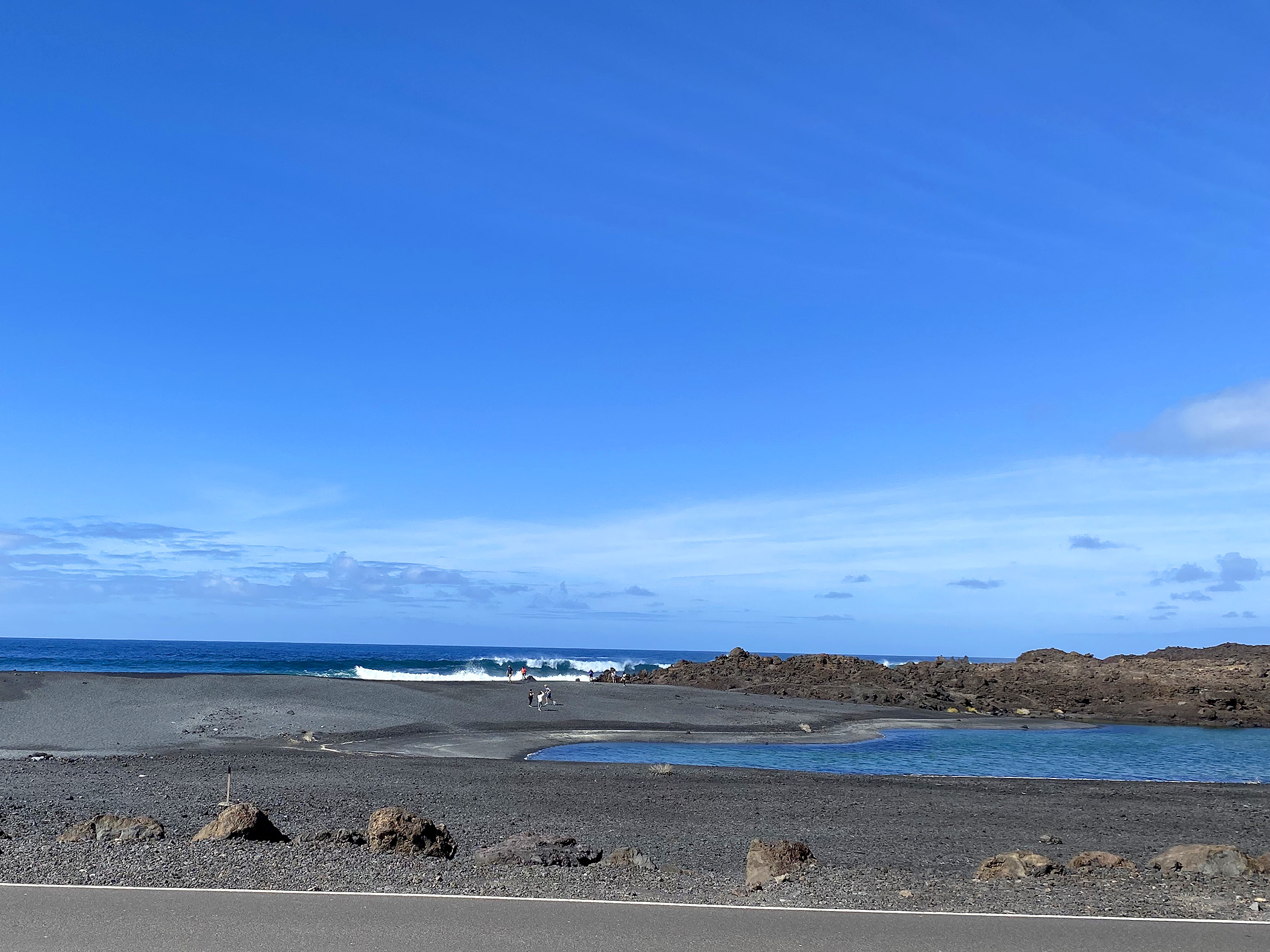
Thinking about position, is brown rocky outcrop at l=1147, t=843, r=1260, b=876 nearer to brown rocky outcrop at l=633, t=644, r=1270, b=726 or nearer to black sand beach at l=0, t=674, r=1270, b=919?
black sand beach at l=0, t=674, r=1270, b=919

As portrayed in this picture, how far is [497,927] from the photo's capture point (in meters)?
9.05

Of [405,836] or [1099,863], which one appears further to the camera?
[405,836]

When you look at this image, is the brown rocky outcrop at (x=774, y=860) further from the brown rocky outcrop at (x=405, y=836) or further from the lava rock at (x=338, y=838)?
the lava rock at (x=338, y=838)

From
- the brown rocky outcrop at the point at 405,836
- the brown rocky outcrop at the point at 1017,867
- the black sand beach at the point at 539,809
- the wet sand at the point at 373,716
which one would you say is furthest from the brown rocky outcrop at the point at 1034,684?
the brown rocky outcrop at the point at 405,836

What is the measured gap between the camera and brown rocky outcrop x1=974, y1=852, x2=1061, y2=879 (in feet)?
39.2

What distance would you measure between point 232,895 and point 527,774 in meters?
15.9

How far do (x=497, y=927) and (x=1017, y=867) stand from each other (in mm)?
6698

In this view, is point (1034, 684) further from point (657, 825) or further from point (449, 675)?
point (449, 675)

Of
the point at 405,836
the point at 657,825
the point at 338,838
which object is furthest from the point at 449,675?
the point at 405,836

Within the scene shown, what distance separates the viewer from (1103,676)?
63125 millimetres

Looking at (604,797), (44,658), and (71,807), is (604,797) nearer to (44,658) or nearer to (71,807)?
(71,807)

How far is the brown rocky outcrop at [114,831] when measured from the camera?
13.1m

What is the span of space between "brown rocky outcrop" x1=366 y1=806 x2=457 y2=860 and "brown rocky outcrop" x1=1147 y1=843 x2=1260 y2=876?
9.40 m

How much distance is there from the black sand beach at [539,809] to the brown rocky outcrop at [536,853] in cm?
57
